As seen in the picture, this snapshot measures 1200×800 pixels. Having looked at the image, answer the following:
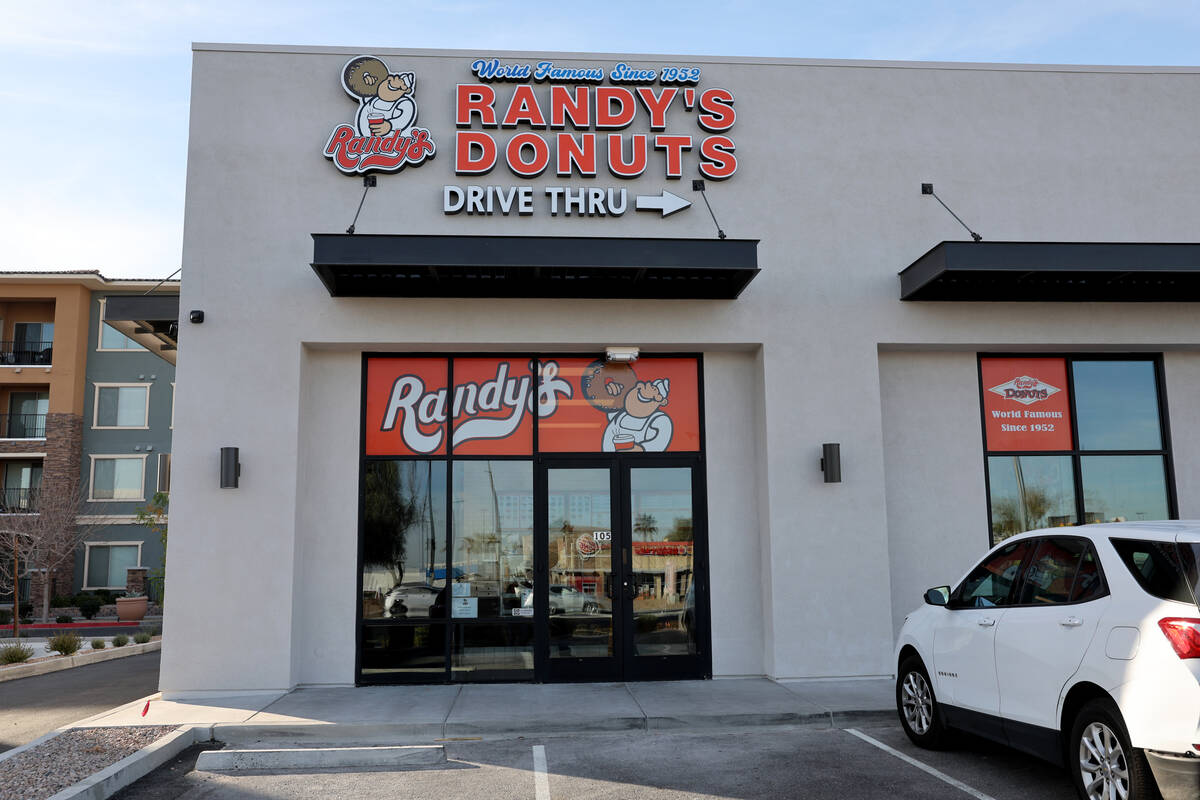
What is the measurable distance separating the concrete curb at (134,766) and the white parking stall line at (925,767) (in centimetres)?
578

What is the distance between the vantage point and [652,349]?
10898 mm

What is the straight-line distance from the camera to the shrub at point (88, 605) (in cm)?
2952

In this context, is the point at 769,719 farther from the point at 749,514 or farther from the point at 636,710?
the point at 749,514

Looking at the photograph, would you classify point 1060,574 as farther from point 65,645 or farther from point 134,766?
point 65,645

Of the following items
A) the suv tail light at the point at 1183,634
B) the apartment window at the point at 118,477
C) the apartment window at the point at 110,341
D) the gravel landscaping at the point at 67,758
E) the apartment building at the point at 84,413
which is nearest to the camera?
the suv tail light at the point at 1183,634

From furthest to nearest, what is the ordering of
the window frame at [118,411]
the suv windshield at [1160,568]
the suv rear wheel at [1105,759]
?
1. the window frame at [118,411]
2. the suv windshield at [1160,568]
3. the suv rear wheel at [1105,759]

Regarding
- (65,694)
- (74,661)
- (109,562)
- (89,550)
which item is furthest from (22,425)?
(65,694)

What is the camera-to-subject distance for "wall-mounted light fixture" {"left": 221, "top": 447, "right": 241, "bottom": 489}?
9.94m

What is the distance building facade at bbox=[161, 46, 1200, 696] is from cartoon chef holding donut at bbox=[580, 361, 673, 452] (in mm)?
36

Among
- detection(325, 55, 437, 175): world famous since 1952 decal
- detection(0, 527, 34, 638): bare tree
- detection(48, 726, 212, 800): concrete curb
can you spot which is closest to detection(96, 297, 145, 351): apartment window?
detection(0, 527, 34, 638): bare tree

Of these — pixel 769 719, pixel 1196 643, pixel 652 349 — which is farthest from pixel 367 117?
pixel 1196 643

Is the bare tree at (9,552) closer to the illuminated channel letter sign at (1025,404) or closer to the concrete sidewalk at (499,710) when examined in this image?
the concrete sidewalk at (499,710)

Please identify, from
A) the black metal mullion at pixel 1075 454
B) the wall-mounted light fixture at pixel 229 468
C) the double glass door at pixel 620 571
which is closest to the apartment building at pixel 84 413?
the wall-mounted light fixture at pixel 229 468

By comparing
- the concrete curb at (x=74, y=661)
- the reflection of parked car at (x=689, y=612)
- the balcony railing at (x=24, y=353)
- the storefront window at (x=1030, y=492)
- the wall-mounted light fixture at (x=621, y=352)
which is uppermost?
the balcony railing at (x=24, y=353)
